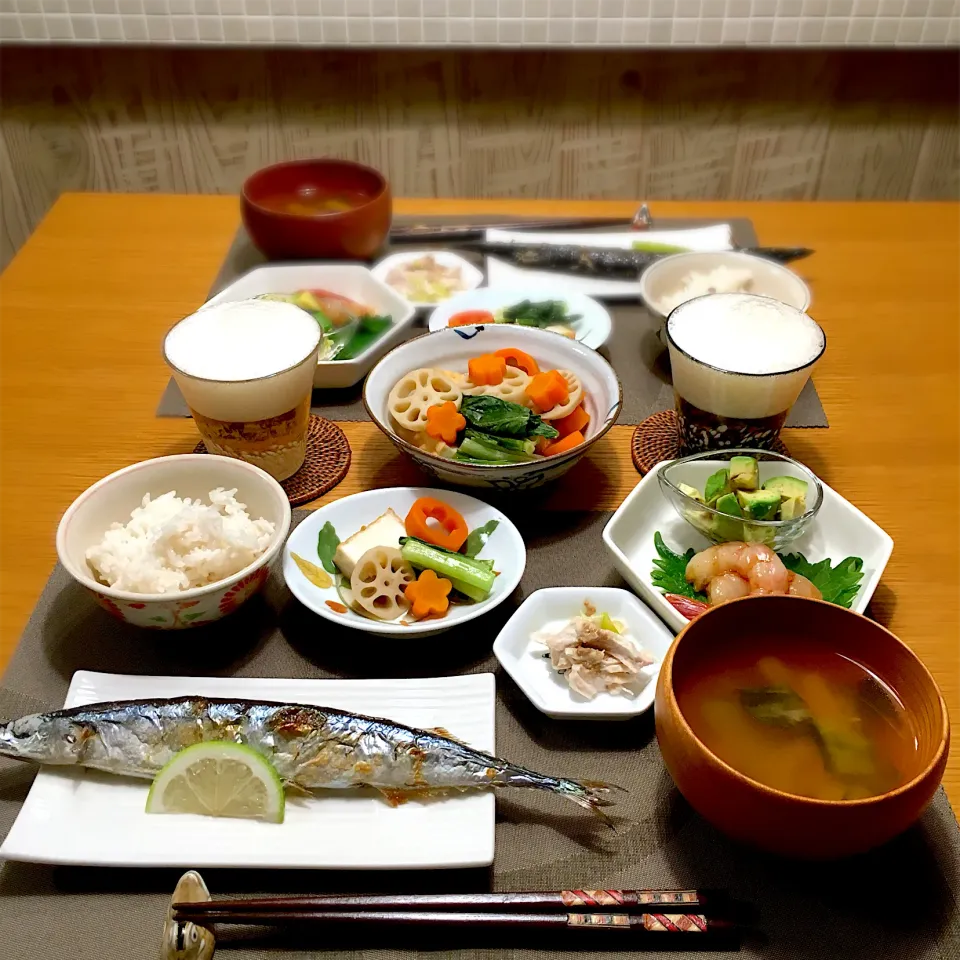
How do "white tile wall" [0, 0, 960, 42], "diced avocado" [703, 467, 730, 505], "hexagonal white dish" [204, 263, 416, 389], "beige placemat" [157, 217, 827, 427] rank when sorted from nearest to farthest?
"diced avocado" [703, 467, 730, 505]
"beige placemat" [157, 217, 827, 427]
"hexagonal white dish" [204, 263, 416, 389]
"white tile wall" [0, 0, 960, 42]

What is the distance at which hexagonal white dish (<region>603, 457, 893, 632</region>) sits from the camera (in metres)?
1.17

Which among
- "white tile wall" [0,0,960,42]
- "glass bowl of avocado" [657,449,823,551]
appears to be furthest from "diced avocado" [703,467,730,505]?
"white tile wall" [0,0,960,42]

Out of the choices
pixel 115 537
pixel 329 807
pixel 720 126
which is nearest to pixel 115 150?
pixel 720 126

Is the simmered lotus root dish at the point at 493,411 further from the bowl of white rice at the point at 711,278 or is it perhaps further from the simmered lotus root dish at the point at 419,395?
the bowl of white rice at the point at 711,278

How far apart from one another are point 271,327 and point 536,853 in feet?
2.71

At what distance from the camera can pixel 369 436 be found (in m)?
1.48

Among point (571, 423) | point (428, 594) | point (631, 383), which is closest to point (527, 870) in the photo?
point (428, 594)

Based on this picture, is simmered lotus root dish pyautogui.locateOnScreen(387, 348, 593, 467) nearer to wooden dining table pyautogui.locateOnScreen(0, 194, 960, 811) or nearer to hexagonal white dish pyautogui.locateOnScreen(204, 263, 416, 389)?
wooden dining table pyautogui.locateOnScreen(0, 194, 960, 811)

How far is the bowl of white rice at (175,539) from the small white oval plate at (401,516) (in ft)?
0.16

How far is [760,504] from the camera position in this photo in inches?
46.0

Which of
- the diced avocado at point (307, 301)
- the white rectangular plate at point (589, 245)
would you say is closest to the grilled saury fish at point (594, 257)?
the white rectangular plate at point (589, 245)

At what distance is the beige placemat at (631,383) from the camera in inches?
59.9

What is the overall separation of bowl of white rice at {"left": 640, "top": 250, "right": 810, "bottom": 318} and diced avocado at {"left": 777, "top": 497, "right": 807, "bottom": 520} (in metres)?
0.55

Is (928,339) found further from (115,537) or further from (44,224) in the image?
(44,224)
